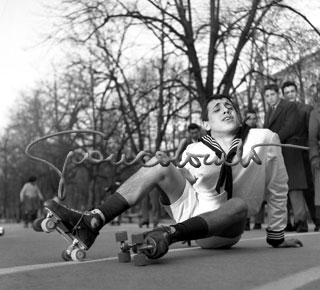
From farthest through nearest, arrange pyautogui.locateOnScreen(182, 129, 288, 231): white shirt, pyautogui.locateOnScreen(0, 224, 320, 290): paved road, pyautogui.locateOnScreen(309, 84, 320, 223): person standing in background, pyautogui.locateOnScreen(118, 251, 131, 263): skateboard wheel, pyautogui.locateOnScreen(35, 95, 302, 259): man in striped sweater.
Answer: pyautogui.locateOnScreen(309, 84, 320, 223): person standing in background, pyautogui.locateOnScreen(182, 129, 288, 231): white shirt, pyautogui.locateOnScreen(118, 251, 131, 263): skateboard wheel, pyautogui.locateOnScreen(35, 95, 302, 259): man in striped sweater, pyautogui.locateOnScreen(0, 224, 320, 290): paved road

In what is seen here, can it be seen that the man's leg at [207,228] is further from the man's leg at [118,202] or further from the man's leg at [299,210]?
the man's leg at [299,210]

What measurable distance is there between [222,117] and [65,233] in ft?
4.46

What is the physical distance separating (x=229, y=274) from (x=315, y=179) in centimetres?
556

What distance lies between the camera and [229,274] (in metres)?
3.24

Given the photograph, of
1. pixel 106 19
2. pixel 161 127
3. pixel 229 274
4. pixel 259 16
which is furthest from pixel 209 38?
pixel 229 274

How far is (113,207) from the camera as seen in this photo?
12.7 feet

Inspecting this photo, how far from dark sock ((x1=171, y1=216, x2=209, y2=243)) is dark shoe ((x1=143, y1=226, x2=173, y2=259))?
120 mm

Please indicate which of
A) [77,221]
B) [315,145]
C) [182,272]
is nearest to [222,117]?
[77,221]

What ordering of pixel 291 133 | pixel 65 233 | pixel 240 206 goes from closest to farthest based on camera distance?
pixel 65 233
pixel 240 206
pixel 291 133

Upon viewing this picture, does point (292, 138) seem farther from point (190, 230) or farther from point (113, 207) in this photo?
point (113, 207)

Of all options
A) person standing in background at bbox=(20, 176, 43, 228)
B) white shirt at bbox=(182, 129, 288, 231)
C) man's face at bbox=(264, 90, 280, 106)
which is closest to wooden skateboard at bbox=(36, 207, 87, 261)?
white shirt at bbox=(182, 129, 288, 231)

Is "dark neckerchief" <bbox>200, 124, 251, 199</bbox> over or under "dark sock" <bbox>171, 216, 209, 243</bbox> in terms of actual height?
over

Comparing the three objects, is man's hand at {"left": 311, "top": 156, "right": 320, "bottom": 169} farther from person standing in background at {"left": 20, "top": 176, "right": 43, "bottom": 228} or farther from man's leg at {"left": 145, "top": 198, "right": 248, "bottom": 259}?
→ person standing in background at {"left": 20, "top": 176, "right": 43, "bottom": 228}

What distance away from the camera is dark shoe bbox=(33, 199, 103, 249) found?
3.74 m
